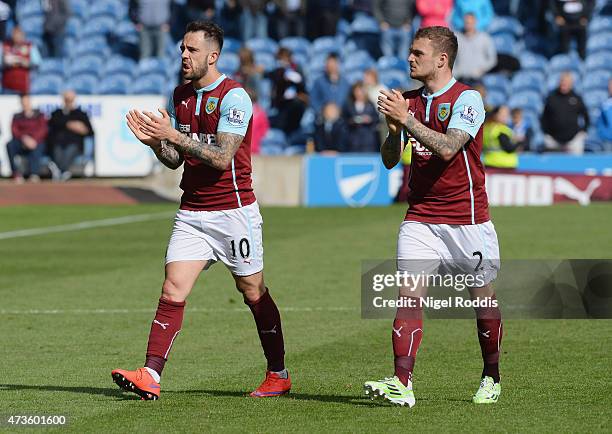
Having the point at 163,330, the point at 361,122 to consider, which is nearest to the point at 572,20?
the point at 361,122

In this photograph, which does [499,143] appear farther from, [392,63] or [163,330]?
[163,330]

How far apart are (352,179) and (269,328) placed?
630 inches

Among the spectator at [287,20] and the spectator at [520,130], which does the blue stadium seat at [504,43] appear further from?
the spectator at [287,20]

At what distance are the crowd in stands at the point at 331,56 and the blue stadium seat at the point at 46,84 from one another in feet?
0.09

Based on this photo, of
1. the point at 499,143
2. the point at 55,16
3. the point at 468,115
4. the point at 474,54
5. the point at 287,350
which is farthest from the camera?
the point at 55,16

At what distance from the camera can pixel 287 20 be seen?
29.4m

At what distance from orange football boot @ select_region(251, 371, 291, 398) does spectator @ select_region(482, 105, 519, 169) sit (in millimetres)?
14697

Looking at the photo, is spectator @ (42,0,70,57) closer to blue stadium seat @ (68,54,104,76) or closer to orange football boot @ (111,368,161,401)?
blue stadium seat @ (68,54,104,76)

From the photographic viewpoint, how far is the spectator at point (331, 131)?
992 inches

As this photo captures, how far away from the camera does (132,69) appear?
30656mm

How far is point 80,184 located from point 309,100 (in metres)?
4.81

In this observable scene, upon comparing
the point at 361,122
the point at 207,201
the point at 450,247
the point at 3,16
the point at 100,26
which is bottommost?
the point at 361,122

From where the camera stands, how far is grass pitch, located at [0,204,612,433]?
23.7ft

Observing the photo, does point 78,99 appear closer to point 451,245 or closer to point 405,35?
point 405,35
